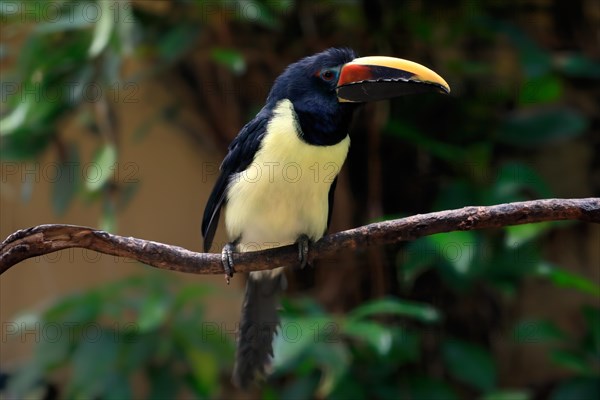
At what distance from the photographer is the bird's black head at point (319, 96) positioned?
2115mm

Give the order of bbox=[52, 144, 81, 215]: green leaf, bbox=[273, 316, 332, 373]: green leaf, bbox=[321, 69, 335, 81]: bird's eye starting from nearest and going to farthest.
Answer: bbox=[321, 69, 335, 81]: bird's eye → bbox=[273, 316, 332, 373]: green leaf → bbox=[52, 144, 81, 215]: green leaf

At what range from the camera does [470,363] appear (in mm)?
3148

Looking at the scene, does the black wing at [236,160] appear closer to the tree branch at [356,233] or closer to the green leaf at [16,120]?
the tree branch at [356,233]

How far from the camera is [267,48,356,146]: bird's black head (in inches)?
83.3

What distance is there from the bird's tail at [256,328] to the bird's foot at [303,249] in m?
0.27

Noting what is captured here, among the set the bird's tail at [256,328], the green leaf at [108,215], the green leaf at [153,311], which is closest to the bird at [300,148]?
the bird's tail at [256,328]

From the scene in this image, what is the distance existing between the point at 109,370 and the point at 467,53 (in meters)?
2.12

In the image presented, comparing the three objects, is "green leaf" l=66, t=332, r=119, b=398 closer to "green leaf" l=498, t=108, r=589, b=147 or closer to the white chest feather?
the white chest feather

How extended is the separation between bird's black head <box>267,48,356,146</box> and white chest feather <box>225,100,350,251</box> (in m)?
0.02

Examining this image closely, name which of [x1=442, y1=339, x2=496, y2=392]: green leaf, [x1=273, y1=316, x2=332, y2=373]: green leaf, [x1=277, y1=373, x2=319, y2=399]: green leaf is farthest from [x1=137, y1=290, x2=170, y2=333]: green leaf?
[x1=442, y1=339, x2=496, y2=392]: green leaf

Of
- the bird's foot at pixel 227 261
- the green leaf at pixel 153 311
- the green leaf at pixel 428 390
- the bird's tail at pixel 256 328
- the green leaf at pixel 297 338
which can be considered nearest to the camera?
the bird's foot at pixel 227 261

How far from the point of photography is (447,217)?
5.41 ft

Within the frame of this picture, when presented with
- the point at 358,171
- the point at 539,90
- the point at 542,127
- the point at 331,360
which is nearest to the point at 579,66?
the point at 539,90

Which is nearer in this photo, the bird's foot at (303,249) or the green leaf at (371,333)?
the bird's foot at (303,249)
